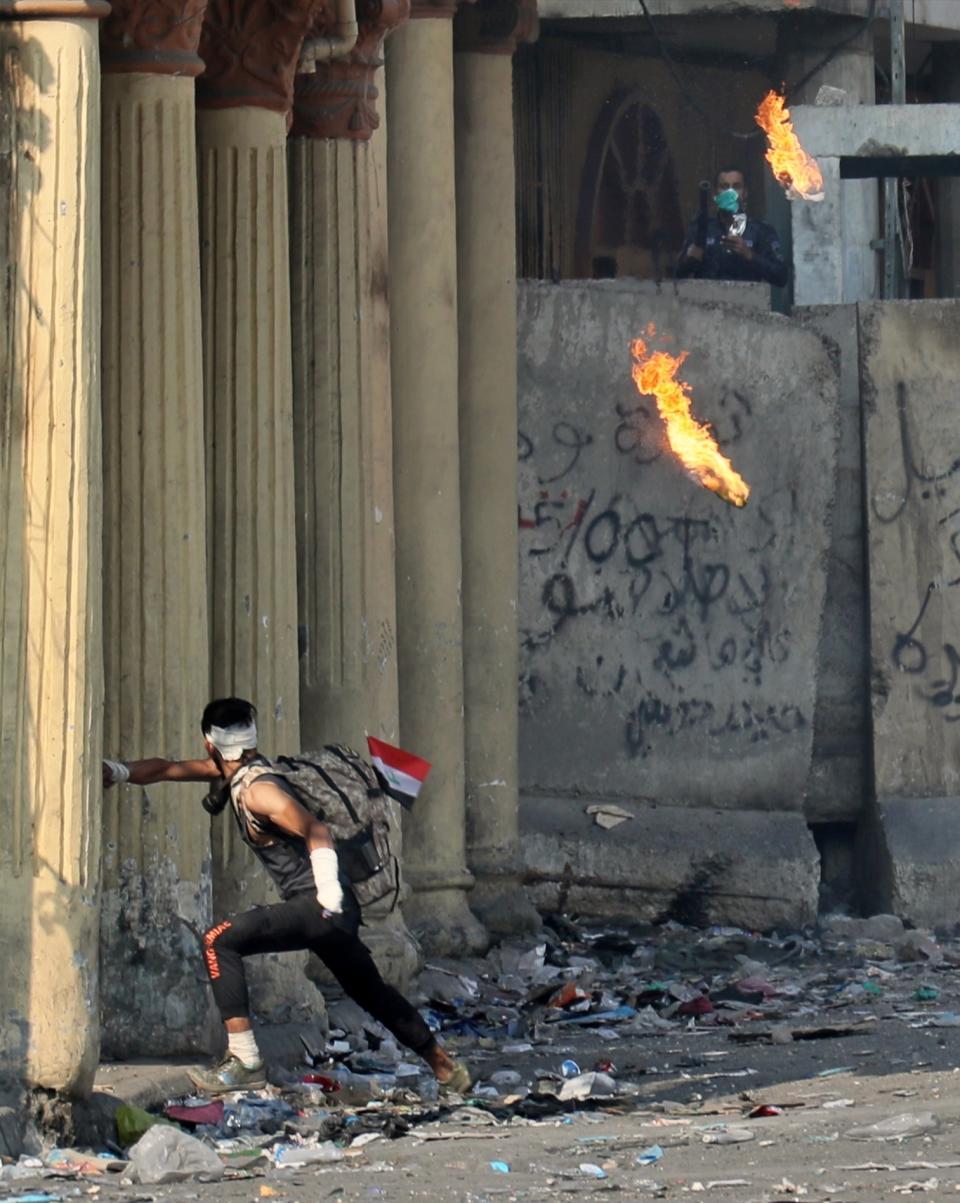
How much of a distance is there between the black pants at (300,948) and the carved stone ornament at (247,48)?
11.0ft

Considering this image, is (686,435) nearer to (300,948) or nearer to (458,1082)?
(458,1082)

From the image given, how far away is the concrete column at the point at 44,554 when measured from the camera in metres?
9.42

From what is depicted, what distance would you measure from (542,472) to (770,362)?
1422 mm

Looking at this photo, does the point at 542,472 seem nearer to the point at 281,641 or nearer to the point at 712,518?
the point at 712,518

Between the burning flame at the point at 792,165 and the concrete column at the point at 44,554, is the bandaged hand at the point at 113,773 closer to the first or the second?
the concrete column at the point at 44,554

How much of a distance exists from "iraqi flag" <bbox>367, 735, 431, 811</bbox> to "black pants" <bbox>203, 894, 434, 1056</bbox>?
0.96 meters

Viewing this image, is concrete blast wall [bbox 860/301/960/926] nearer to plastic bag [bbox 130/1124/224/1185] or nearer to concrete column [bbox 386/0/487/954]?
concrete column [bbox 386/0/487/954]

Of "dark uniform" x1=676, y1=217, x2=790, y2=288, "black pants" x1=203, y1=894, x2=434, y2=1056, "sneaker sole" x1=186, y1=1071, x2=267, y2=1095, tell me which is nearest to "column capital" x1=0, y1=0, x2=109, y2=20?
"black pants" x1=203, y1=894, x2=434, y2=1056

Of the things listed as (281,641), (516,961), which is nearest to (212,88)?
(281,641)

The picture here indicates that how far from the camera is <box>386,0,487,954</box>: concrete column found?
48.9ft

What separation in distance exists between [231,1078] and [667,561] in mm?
7259

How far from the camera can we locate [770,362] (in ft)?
55.7

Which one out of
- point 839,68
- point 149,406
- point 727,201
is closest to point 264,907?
point 149,406

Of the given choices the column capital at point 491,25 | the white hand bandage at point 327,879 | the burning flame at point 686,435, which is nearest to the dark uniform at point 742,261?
the burning flame at point 686,435
